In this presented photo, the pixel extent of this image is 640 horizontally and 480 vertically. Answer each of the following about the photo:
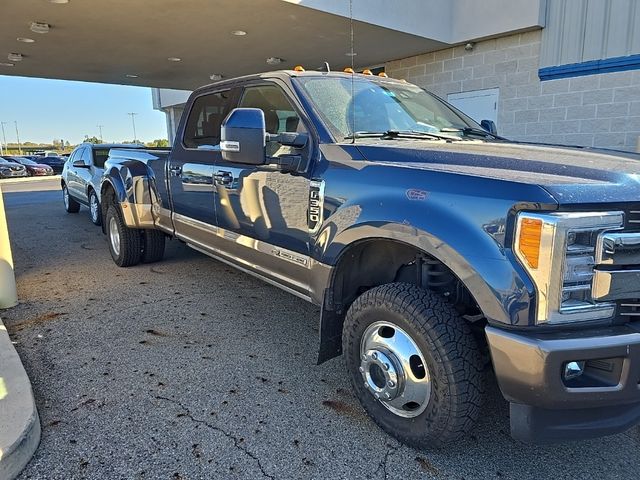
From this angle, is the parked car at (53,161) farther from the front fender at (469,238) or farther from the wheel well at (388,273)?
the front fender at (469,238)

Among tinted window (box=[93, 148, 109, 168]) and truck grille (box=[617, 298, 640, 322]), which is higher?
tinted window (box=[93, 148, 109, 168])

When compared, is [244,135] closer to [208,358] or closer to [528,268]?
[208,358]

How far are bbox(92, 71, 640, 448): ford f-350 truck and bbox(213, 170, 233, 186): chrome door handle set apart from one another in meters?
0.02

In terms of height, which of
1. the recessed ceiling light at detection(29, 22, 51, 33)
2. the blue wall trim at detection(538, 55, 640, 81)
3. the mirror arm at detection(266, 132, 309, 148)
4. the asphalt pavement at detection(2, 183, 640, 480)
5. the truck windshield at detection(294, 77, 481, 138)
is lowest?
the asphalt pavement at detection(2, 183, 640, 480)

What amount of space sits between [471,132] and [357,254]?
1.60 m

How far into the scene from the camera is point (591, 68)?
8.20 m

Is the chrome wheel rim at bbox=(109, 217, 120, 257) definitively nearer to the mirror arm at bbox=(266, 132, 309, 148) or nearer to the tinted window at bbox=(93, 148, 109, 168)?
the tinted window at bbox=(93, 148, 109, 168)

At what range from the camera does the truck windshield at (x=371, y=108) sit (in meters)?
3.20

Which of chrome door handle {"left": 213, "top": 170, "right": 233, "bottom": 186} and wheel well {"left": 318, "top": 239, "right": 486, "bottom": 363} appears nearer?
wheel well {"left": 318, "top": 239, "right": 486, "bottom": 363}

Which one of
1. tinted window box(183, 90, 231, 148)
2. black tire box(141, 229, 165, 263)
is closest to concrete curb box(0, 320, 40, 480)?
tinted window box(183, 90, 231, 148)

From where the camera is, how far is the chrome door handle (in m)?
3.83

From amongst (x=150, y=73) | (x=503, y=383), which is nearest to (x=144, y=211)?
(x=503, y=383)

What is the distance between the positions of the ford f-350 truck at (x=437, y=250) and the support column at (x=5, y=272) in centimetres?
218

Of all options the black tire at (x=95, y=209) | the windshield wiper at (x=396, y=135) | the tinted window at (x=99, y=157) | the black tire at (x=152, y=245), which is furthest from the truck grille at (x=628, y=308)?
the black tire at (x=95, y=209)
